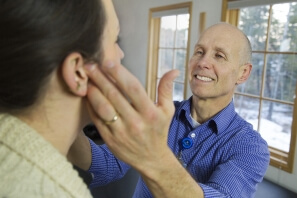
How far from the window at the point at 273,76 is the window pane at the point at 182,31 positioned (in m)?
0.83

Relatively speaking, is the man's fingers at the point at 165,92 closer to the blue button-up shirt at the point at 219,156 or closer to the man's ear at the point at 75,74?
the man's ear at the point at 75,74

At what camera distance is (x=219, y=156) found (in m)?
1.12

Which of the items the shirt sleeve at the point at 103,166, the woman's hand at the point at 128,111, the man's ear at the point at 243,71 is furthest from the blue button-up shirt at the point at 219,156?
the woman's hand at the point at 128,111

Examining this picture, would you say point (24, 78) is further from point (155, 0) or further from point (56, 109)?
point (155, 0)

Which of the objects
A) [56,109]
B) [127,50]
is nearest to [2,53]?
[56,109]

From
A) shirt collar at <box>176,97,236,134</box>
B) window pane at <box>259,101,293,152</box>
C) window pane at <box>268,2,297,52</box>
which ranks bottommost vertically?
window pane at <box>259,101,293,152</box>

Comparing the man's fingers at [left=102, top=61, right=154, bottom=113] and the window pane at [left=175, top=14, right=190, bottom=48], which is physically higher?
the window pane at [left=175, top=14, right=190, bottom=48]

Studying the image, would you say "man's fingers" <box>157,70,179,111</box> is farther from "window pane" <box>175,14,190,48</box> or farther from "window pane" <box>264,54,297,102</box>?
"window pane" <box>175,14,190,48</box>

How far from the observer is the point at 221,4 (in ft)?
8.45

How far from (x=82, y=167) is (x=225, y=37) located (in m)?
0.90

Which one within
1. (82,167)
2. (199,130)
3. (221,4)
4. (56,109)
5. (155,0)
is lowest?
(82,167)

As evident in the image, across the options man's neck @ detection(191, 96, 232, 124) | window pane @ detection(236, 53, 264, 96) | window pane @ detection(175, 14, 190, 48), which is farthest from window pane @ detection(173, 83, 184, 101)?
man's neck @ detection(191, 96, 232, 124)

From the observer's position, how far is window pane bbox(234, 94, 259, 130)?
246 centimetres

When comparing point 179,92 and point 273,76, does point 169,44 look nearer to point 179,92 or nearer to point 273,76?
point 179,92
